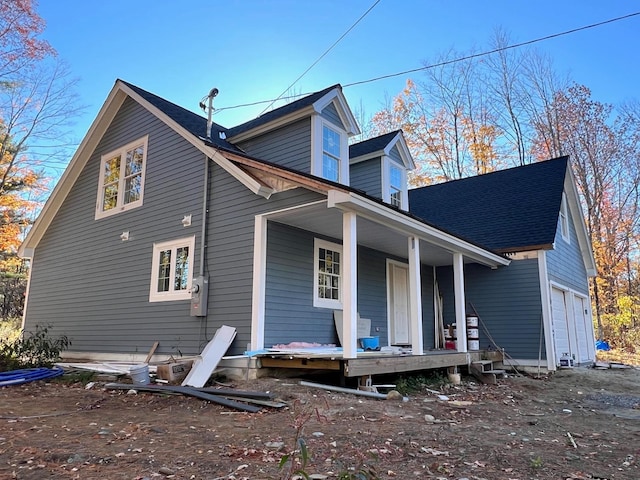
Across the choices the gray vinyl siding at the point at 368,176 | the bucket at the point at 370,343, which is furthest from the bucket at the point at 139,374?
the gray vinyl siding at the point at 368,176

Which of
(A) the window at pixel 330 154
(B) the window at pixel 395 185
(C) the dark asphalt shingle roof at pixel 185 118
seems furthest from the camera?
(B) the window at pixel 395 185

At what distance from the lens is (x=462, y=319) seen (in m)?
9.21

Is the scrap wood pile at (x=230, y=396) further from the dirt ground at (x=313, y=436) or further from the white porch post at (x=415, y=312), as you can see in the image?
the white porch post at (x=415, y=312)

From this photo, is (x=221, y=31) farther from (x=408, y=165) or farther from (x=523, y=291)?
(x=523, y=291)

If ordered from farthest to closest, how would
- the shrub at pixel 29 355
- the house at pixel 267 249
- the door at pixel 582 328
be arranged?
the door at pixel 582 328
the shrub at pixel 29 355
the house at pixel 267 249

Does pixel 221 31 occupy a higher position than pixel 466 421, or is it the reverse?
pixel 221 31

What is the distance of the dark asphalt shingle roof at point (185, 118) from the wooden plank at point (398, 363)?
5.09 m

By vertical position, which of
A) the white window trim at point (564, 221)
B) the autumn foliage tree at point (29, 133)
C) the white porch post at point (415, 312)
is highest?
the autumn foliage tree at point (29, 133)

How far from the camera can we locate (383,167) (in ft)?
34.7

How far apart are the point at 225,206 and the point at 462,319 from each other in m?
5.18

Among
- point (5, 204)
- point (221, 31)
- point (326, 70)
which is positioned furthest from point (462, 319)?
point (5, 204)

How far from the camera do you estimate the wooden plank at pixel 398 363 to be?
238 inches

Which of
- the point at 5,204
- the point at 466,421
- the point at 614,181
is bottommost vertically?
the point at 466,421

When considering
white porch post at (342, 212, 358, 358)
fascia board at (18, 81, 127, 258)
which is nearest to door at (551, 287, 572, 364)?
white porch post at (342, 212, 358, 358)
